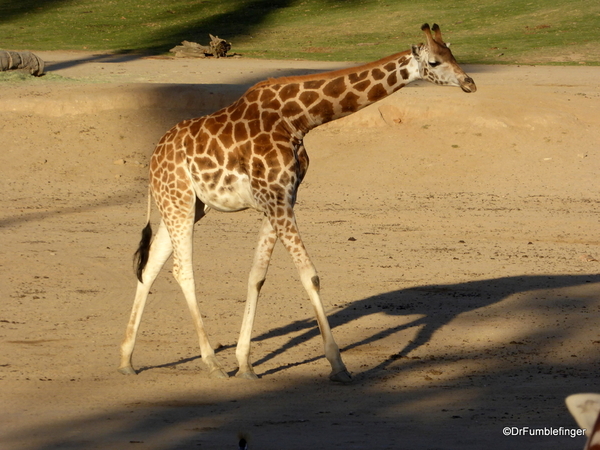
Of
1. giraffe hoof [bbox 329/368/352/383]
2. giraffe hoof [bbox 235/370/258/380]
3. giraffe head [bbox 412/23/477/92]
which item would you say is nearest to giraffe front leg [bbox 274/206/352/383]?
→ giraffe hoof [bbox 329/368/352/383]

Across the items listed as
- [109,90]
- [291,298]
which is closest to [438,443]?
[291,298]

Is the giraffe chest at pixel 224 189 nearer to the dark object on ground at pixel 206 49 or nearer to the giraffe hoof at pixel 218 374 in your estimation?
the giraffe hoof at pixel 218 374

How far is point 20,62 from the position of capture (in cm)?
1919

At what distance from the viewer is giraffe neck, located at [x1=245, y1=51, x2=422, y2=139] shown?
6.78m

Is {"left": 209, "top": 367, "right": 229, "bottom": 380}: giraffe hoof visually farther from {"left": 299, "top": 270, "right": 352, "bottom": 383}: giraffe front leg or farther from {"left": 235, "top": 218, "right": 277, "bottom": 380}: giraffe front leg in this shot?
{"left": 299, "top": 270, "right": 352, "bottom": 383}: giraffe front leg

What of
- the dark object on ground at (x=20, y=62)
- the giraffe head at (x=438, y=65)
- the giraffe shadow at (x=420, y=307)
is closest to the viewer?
the giraffe head at (x=438, y=65)

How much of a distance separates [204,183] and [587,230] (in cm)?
723

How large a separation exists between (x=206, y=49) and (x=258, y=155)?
70.1ft

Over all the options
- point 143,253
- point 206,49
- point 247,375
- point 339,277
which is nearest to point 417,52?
point 143,253

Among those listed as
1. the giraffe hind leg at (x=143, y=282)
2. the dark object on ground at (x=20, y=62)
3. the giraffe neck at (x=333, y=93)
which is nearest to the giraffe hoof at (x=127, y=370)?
the giraffe hind leg at (x=143, y=282)

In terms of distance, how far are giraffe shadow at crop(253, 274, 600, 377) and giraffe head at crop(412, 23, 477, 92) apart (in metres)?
2.27

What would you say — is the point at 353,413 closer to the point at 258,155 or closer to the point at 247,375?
the point at 247,375

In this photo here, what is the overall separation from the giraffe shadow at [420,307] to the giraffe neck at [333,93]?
1997 mm

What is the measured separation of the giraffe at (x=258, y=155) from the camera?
21.5 ft
